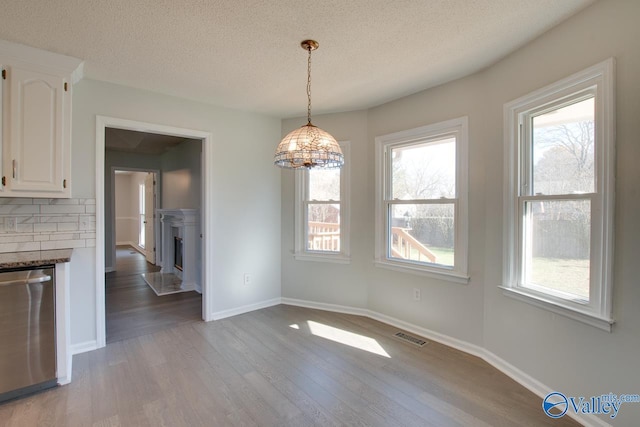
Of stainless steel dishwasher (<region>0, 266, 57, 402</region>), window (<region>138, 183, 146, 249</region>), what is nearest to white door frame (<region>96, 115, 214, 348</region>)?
stainless steel dishwasher (<region>0, 266, 57, 402</region>)

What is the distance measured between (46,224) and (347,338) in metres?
2.91

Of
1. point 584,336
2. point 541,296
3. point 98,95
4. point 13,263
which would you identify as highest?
point 98,95

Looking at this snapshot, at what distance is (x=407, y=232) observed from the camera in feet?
10.9

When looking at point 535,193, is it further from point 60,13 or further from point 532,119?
point 60,13

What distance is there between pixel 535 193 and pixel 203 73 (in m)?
2.90

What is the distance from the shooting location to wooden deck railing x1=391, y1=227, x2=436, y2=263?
10.4ft

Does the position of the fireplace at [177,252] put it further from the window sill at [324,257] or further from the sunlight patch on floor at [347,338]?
the sunlight patch on floor at [347,338]

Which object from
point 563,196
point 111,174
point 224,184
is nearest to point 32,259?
point 224,184

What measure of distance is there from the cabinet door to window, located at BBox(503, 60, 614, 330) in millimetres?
3563

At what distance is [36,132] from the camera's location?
2340 mm

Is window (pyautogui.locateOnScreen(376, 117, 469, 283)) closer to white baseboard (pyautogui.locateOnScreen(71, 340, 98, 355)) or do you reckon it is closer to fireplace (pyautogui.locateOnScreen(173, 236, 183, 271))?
white baseboard (pyautogui.locateOnScreen(71, 340, 98, 355))

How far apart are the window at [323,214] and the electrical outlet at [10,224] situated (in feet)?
8.72

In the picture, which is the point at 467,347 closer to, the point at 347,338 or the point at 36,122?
the point at 347,338

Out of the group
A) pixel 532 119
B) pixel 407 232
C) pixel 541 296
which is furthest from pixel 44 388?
pixel 532 119
